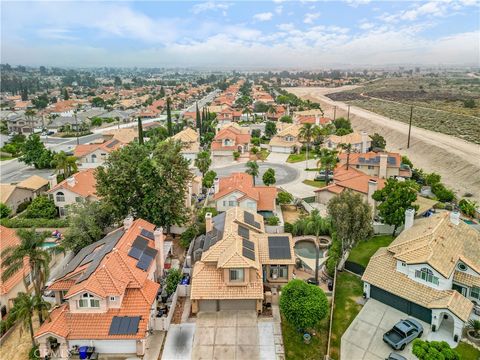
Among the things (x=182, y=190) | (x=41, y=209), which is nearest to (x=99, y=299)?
(x=182, y=190)

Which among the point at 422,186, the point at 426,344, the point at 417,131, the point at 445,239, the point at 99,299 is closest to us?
the point at 426,344

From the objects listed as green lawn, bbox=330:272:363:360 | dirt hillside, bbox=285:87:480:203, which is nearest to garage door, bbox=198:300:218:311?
green lawn, bbox=330:272:363:360

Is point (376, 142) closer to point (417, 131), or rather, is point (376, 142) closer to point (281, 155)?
point (281, 155)

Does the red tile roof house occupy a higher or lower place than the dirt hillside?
higher

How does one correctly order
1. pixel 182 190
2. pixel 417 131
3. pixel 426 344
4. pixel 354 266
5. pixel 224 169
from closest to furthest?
1. pixel 426 344
2. pixel 354 266
3. pixel 182 190
4. pixel 224 169
5. pixel 417 131

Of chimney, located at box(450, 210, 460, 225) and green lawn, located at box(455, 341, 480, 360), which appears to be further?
chimney, located at box(450, 210, 460, 225)

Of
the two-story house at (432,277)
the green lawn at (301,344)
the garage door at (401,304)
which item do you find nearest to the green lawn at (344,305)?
the green lawn at (301,344)

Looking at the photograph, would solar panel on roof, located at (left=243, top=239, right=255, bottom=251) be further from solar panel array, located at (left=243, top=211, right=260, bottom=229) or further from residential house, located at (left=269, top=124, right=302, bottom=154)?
residential house, located at (left=269, top=124, right=302, bottom=154)
